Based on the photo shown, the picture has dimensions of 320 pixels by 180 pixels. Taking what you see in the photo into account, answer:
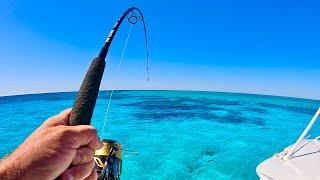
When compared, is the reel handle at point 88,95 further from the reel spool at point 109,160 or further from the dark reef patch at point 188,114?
the dark reef patch at point 188,114

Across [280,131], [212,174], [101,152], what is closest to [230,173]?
[212,174]

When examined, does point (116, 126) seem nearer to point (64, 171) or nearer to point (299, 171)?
point (299, 171)

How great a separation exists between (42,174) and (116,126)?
18.3m

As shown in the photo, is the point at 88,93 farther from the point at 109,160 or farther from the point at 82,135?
the point at 109,160

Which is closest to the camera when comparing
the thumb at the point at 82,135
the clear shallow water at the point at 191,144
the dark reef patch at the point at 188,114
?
the thumb at the point at 82,135

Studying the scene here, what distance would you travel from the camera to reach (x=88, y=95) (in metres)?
1.08

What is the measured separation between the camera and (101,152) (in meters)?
2.25

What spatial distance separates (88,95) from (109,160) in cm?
113

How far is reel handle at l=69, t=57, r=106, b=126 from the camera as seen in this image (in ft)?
3.37

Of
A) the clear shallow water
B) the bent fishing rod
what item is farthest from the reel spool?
the clear shallow water

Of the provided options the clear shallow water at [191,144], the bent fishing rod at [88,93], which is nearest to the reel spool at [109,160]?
the bent fishing rod at [88,93]

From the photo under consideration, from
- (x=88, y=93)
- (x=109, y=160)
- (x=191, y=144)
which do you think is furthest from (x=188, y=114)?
(x=88, y=93)

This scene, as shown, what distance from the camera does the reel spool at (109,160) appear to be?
2.09m

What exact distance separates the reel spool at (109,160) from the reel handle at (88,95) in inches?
41.1
